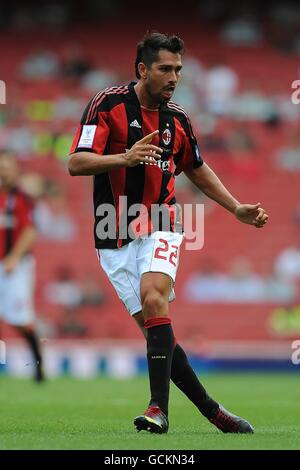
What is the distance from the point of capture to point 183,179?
20.5 meters

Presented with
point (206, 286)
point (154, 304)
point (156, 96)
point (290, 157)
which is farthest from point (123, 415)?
point (290, 157)

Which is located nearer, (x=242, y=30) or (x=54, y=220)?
(x=54, y=220)

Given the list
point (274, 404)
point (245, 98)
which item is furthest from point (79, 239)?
point (274, 404)

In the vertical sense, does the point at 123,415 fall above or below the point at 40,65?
below

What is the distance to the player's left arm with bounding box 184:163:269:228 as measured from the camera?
6.30 meters

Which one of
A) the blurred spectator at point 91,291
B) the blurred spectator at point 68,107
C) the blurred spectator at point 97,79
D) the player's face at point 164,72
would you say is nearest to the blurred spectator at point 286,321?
the blurred spectator at point 91,291

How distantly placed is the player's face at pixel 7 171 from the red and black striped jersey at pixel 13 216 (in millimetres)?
160

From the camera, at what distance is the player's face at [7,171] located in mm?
11578

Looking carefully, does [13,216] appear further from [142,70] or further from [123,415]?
[142,70]

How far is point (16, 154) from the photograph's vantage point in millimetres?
20859

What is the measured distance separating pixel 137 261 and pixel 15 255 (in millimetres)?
5543

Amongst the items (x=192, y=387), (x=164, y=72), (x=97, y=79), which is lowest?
(x=192, y=387)

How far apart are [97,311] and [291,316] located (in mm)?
3497

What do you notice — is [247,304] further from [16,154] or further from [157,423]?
[157,423]
